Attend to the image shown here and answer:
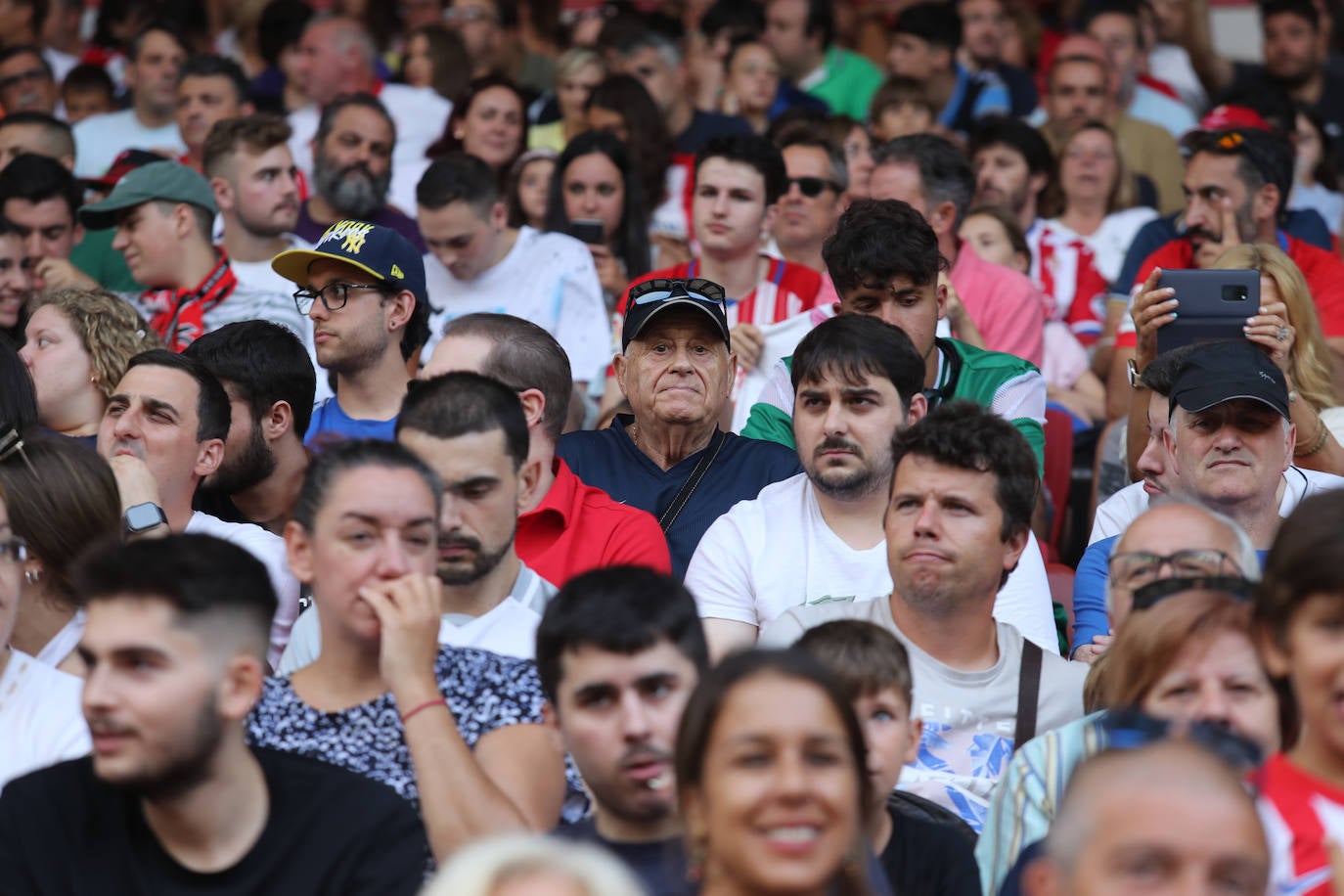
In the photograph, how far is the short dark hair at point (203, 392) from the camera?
508 centimetres

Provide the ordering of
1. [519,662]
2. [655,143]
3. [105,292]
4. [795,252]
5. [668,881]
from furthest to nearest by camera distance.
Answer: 1. [655,143]
2. [795,252]
3. [105,292]
4. [519,662]
5. [668,881]

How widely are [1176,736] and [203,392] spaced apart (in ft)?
10.2

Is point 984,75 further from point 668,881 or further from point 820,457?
point 668,881

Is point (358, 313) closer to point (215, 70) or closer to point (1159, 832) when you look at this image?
point (215, 70)

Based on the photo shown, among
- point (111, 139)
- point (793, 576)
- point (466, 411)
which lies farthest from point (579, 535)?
point (111, 139)

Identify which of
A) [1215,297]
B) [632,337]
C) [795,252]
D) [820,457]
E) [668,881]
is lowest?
[668,881]

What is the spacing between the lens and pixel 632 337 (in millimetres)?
5391

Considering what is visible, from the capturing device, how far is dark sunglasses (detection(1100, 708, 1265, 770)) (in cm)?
284

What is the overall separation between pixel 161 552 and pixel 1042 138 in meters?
5.95

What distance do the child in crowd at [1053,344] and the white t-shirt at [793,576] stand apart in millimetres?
2355

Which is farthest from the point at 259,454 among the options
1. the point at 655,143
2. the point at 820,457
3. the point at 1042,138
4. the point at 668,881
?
the point at 1042,138

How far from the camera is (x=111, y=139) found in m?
9.29

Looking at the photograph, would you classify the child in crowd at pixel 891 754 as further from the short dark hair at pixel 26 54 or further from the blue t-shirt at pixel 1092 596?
the short dark hair at pixel 26 54

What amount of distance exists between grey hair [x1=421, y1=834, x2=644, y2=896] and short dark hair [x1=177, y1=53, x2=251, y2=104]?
22.7ft
